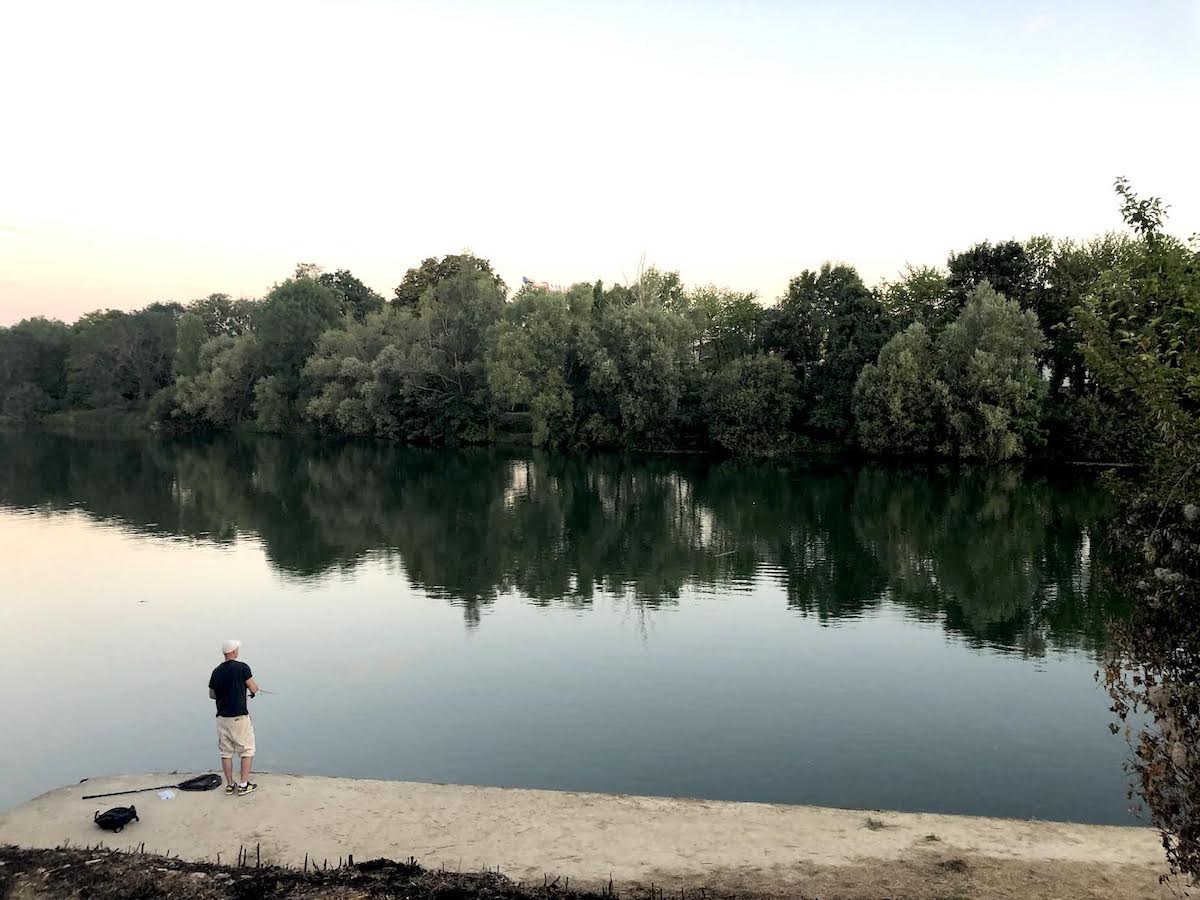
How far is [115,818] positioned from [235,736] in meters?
1.96

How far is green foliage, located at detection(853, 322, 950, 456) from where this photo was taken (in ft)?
220

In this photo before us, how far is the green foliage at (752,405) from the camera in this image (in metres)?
74.2

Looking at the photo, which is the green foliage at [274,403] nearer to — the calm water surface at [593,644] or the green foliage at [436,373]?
Result: the green foliage at [436,373]

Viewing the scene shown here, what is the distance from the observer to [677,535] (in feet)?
128

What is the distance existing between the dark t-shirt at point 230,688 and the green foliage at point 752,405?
63206 millimetres

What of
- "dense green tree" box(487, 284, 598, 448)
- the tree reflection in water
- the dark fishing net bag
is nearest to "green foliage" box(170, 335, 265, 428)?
the tree reflection in water

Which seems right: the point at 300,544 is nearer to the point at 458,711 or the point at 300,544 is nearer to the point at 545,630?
the point at 545,630

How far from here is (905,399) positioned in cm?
6762

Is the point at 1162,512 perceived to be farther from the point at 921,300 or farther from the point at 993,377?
the point at 921,300

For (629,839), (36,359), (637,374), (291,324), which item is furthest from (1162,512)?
(36,359)

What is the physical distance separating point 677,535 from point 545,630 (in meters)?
16.0

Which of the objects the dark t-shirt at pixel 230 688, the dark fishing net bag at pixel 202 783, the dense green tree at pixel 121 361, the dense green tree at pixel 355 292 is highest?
the dense green tree at pixel 355 292

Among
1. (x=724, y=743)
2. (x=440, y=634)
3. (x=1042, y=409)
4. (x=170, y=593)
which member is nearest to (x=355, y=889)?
(x=724, y=743)

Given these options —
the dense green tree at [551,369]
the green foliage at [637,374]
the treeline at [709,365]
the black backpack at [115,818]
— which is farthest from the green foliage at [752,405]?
the black backpack at [115,818]
